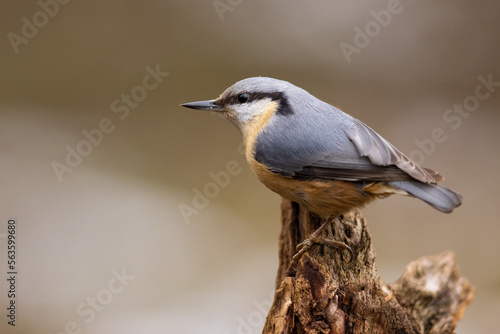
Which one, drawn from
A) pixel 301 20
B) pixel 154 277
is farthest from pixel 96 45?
pixel 154 277

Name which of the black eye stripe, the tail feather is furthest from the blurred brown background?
the tail feather

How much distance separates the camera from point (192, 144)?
5.32m

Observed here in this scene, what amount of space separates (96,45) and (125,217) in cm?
193

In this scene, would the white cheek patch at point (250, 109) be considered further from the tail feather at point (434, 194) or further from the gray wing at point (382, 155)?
the tail feather at point (434, 194)

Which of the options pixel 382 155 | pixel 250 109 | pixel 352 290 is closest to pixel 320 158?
pixel 382 155

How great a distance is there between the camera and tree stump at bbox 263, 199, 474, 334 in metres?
2.19

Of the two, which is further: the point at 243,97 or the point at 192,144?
the point at 192,144

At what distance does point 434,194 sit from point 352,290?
59cm

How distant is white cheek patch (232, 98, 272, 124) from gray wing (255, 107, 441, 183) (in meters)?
0.13

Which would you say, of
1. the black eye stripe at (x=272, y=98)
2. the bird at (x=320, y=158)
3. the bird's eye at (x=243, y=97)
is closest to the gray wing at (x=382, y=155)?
the bird at (x=320, y=158)

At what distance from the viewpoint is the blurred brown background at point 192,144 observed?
4137mm

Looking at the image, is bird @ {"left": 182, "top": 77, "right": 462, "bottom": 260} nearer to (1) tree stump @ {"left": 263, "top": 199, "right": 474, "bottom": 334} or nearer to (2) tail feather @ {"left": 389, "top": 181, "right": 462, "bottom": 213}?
(2) tail feather @ {"left": 389, "top": 181, "right": 462, "bottom": 213}

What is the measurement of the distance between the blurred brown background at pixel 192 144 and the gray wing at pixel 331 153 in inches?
71.1

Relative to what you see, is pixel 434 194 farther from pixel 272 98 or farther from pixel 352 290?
pixel 272 98
